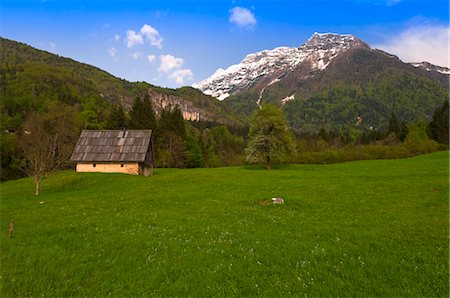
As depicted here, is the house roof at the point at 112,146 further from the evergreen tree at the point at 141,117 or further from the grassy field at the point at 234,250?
the grassy field at the point at 234,250

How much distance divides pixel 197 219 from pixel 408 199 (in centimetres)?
1647

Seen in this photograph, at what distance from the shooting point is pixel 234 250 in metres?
12.8

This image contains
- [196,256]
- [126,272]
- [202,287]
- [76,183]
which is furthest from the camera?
[76,183]

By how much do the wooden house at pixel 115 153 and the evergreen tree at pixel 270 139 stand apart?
860 inches

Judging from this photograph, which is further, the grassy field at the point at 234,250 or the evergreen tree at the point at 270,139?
the evergreen tree at the point at 270,139

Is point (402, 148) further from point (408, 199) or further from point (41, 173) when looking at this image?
point (41, 173)

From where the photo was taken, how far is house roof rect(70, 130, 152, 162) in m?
55.6

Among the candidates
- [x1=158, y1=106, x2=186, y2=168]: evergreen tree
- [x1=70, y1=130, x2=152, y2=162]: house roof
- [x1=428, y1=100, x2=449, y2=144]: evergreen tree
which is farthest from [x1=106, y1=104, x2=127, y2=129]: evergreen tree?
[x1=428, y1=100, x2=449, y2=144]: evergreen tree

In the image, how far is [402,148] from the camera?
3381 inches

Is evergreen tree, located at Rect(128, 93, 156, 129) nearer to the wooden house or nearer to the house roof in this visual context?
the house roof

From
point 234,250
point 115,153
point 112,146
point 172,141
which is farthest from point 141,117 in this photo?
point 234,250

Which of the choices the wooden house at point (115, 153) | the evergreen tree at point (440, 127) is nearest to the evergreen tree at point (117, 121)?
the wooden house at point (115, 153)

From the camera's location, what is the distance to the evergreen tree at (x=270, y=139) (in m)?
62.3

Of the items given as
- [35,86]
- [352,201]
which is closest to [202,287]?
[352,201]
